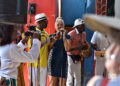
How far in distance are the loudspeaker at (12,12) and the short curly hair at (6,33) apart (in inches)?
9.2

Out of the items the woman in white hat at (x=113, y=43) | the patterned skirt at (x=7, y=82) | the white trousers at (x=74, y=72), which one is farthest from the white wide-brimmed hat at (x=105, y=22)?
the white trousers at (x=74, y=72)

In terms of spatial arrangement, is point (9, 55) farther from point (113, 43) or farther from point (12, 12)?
point (113, 43)

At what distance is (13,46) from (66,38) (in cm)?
197

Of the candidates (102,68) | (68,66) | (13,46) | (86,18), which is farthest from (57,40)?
(86,18)

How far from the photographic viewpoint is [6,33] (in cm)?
309

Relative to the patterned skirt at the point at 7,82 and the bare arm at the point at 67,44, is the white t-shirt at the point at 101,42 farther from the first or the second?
the patterned skirt at the point at 7,82

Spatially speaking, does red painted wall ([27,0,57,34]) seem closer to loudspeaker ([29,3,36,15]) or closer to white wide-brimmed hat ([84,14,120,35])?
loudspeaker ([29,3,36,15])

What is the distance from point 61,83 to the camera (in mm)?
4969

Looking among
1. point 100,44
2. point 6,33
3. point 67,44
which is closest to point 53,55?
point 67,44

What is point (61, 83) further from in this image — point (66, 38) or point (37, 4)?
point (37, 4)

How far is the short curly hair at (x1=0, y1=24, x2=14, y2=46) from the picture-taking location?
308 centimetres

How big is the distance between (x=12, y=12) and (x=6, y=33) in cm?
47

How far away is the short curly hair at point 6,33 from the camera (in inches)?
121

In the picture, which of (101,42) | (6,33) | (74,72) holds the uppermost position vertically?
(6,33)
